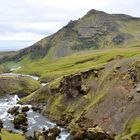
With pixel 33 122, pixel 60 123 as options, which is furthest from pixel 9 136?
pixel 33 122

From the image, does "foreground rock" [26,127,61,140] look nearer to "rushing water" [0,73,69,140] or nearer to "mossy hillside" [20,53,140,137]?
"rushing water" [0,73,69,140]

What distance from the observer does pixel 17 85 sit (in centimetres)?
18175

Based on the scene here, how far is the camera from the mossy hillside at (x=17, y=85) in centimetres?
17688

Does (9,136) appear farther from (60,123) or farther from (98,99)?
(98,99)

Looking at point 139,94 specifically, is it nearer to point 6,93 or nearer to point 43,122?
point 43,122

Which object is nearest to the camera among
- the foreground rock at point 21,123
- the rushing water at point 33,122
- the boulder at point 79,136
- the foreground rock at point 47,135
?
the foreground rock at point 47,135

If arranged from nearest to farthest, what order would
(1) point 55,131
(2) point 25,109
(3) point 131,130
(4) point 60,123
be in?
(3) point 131,130 → (1) point 55,131 → (4) point 60,123 → (2) point 25,109

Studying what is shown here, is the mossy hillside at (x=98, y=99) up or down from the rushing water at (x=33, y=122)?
up

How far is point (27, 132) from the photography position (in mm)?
101938

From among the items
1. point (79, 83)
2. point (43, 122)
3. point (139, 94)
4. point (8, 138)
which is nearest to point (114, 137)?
point (139, 94)

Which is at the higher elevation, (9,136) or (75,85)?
(75,85)

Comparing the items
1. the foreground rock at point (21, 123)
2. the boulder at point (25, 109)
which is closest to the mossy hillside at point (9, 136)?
the foreground rock at point (21, 123)

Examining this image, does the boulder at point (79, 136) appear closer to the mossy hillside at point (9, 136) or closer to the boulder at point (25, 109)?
the mossy hillside at point (9, 136)

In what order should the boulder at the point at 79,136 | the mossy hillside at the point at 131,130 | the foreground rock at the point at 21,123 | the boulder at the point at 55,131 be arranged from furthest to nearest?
the foreground rock at the point at 21,123 → the boulder at the point at 55,131 → the boulder at the point at 79,136 → the mossy hillside at the point at 131,130
